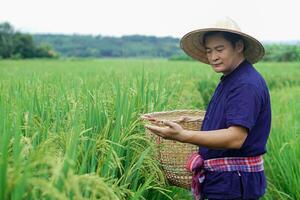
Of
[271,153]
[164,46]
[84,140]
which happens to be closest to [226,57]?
[84,140]

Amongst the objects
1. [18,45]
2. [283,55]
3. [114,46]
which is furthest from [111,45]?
[283,55]

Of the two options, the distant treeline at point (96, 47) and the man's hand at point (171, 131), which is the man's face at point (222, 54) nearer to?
the man's hand at point (171, 131)

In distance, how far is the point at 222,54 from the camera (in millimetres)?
2580

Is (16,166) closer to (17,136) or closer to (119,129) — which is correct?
(17,136)

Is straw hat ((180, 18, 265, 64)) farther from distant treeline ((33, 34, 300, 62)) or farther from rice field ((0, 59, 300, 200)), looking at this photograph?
distant treeline ((33, 34, 300, 62))

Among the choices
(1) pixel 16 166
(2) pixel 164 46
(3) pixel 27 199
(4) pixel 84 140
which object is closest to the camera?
(1) pixel 16 166

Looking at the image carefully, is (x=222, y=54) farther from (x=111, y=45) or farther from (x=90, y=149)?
(x=111, y=45)

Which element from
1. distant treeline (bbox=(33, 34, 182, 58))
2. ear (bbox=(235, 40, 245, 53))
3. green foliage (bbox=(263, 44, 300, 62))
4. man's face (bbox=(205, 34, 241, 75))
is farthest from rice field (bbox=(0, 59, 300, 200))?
distant treeline (bbox=(33, 34, 182, 58))

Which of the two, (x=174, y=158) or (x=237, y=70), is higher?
(x=237, y=70)

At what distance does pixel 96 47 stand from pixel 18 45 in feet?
42.4

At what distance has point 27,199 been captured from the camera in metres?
1.52

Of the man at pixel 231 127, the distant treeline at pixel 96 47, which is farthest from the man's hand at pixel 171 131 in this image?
the distant treeline at pixel 96 47

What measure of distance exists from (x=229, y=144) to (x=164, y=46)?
55051mm

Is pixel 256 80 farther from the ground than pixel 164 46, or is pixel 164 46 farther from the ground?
pixel 256 80
